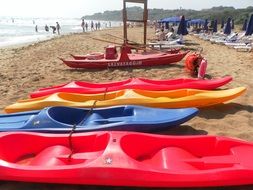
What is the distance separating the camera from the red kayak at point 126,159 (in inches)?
117

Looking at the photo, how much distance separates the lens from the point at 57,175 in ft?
10.1

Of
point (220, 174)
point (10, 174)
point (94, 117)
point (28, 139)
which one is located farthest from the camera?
point (94, 117)

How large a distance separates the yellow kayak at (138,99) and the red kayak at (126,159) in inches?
54.8

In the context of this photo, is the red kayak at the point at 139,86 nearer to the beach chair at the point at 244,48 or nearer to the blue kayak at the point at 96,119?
the blue kayak at the point at 96,119

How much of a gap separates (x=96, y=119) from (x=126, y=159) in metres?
1.58

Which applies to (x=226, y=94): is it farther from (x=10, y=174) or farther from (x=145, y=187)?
(x=10, y=174)

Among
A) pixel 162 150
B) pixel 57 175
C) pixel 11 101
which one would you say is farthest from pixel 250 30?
pixel 57 175

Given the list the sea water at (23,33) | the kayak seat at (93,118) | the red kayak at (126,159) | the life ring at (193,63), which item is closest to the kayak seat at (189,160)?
the red kayak at (126,159)

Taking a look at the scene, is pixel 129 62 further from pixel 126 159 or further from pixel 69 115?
pixel 126 159

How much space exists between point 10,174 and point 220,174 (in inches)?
77.1

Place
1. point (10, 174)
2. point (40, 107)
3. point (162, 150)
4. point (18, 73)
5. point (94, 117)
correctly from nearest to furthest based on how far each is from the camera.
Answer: point (10, 174) < point (162, 150) < point (94, 117) < point (40, 107) < point (18, 73)

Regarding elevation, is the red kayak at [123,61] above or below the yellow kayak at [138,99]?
below

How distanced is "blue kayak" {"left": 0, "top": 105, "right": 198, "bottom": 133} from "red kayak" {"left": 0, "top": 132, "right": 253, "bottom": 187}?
13.4 inches

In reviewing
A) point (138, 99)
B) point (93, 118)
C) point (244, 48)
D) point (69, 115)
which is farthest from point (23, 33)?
point (93, 118)
